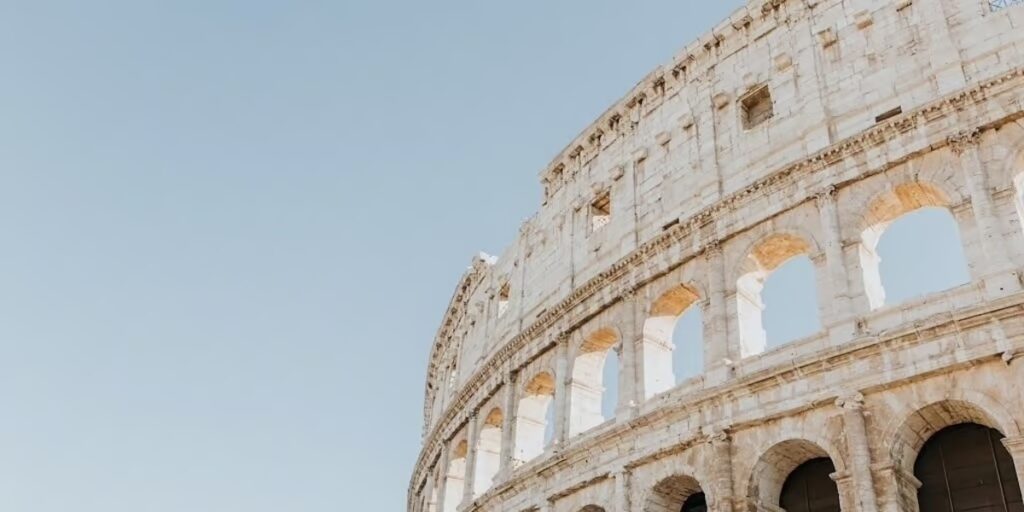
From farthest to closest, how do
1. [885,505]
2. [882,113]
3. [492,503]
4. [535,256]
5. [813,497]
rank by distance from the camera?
[535,256], [492,503], [882,113], [813,497], [885,505]

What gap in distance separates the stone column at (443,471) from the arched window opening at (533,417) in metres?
4.30

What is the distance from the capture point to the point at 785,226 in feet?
48.7

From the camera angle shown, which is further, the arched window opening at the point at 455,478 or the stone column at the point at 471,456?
the arched window opening at the point at 455,478

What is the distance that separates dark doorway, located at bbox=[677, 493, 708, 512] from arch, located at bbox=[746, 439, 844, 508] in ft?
5.29

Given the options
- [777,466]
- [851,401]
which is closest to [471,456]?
[777,466]

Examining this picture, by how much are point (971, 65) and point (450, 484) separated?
15.4m

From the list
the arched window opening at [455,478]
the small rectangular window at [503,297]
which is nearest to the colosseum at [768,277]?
the arched window opening at [455,478]

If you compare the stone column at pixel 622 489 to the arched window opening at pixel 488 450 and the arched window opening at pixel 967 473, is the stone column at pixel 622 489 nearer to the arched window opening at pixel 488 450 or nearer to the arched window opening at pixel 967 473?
the arched window opening at pixel 967 473

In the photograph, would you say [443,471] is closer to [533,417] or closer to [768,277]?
[533,417]

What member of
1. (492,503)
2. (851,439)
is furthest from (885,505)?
(492,503)

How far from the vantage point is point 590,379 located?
18.1 meters

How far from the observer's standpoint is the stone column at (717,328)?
14391 millimetres

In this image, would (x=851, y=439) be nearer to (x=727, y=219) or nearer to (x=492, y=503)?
(x=727, y=219)

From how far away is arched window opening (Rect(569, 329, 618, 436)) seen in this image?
17.6m
